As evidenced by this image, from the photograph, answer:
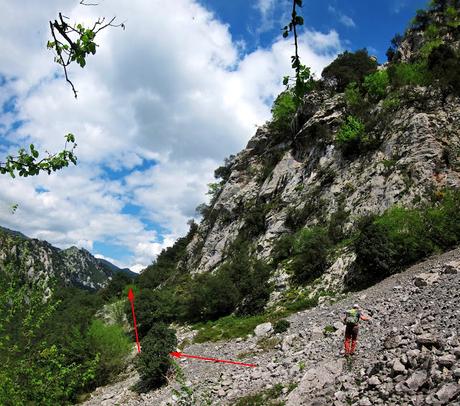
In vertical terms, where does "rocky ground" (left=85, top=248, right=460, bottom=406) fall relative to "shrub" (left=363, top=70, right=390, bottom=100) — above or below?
below

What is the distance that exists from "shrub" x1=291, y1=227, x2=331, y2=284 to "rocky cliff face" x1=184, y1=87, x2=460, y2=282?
10.7 feet

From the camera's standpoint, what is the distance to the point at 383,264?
20.7m

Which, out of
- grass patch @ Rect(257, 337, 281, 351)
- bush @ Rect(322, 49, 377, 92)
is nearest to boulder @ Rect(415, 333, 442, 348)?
grass patch @ Rect(257, 337, 281, 351)

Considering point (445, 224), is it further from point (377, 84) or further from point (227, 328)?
point (377, 84)

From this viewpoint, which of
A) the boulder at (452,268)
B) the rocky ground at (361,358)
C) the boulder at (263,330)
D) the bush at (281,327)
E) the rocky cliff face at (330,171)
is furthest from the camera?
the rocky cliff face at (330,171)

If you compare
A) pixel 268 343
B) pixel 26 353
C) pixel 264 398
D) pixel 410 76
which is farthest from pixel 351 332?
pixel 410 76

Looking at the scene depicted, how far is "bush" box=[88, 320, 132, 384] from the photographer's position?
2584 centimetres

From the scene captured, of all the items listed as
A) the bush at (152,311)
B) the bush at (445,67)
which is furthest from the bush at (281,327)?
the bush at (445,67)

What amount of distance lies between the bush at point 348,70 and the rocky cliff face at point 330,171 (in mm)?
2794

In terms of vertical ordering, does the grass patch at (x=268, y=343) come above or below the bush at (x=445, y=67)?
below

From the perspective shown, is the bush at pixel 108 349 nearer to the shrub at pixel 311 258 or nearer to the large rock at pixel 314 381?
the shrub at pixel 311 258

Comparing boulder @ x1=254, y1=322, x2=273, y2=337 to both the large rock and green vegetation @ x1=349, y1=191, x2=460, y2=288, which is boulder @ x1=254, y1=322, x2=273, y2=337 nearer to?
green vegetation @ x1=349, y1=191, x2=460, y2=288

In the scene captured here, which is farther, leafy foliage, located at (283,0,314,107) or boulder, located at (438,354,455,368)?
boulder, located at (438,354,455,368)

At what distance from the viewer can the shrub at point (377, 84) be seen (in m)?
38.2
